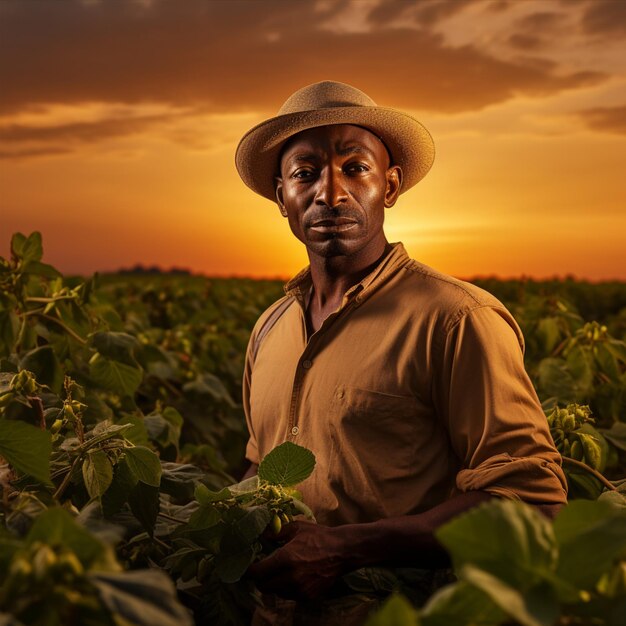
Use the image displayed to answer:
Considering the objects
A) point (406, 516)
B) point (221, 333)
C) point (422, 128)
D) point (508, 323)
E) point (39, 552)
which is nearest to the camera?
point (39, 552)

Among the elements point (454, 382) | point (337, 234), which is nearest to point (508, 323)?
point (454, 382)

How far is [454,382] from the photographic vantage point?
7.82ft

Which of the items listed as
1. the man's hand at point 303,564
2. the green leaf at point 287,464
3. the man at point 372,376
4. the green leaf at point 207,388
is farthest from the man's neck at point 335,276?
the green leaf at point 207,388

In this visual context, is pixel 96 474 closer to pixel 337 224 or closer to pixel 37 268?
pixel 337 224

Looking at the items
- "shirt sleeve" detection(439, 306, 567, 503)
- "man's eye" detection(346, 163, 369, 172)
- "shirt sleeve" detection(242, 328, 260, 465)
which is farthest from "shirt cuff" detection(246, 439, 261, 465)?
"man's eye" detection(346, 163, 369, 172)

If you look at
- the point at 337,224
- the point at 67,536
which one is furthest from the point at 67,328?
the point at 67,536

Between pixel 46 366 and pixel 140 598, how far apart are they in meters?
2.48

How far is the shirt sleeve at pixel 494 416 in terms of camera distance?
2.27 meters

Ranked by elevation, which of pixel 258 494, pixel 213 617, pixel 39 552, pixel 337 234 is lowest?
pixel 213 617

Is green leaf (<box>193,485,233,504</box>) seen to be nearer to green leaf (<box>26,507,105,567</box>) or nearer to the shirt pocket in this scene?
the shirt pocket

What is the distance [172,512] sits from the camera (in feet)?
7.29

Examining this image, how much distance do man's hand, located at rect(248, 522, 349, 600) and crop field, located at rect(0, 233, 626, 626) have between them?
60mm

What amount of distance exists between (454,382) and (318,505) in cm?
54

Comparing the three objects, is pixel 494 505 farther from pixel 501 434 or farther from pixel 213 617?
pixel 501 434
